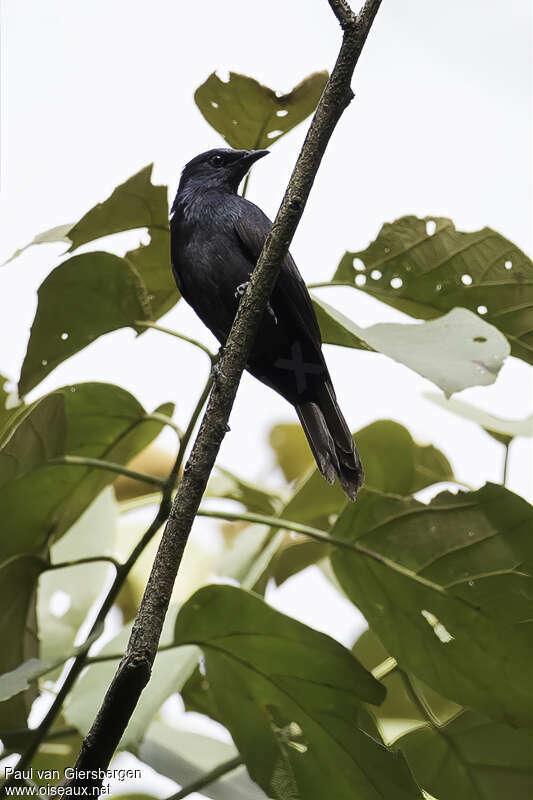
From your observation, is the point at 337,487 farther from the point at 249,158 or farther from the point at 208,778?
the point at 249,158

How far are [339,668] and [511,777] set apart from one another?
0.56m

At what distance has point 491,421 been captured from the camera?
9.41 feet

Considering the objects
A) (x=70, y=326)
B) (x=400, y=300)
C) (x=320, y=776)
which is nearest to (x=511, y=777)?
(x=320, y=776)

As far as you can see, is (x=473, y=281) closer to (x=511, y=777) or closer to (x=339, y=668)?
(x=339, y=668)

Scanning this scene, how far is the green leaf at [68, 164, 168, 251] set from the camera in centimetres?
250

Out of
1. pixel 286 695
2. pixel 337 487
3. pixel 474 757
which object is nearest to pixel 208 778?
pixel 286 695

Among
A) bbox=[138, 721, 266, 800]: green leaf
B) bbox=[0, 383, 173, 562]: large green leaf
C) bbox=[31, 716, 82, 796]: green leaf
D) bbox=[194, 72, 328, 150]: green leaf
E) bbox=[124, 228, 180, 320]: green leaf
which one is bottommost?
bbox=[31, 716, 82, 796]: green leaf

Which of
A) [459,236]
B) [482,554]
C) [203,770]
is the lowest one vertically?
[203,770]

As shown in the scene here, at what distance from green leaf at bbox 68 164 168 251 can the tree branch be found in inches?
27.6

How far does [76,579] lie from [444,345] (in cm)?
157

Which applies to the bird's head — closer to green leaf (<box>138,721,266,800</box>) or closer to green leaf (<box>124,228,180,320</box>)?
green leaf (<box>124,228,180,320</box>)

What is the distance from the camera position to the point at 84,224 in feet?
8.20

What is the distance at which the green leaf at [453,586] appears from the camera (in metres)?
2.30

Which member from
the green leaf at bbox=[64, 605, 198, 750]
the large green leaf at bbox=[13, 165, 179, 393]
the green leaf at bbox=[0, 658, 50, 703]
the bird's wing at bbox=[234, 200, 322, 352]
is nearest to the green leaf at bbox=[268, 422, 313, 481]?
the bird's wing at bbox=[234, 200, 322, 352]
